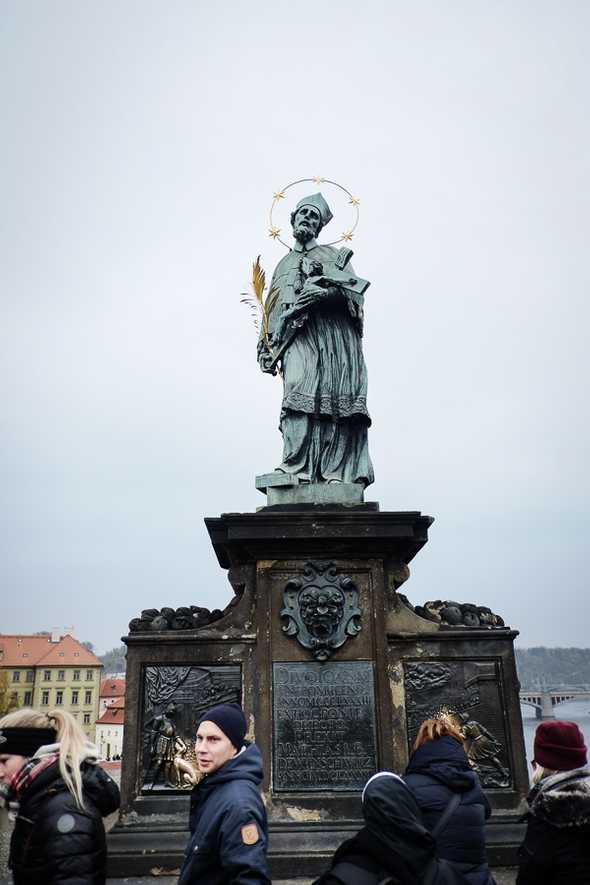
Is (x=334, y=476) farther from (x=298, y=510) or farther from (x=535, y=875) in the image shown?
(x=535, y=875)

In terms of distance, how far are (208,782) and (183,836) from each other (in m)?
3.60

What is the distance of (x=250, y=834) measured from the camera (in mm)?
2840

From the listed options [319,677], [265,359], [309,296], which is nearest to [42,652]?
[265,359]

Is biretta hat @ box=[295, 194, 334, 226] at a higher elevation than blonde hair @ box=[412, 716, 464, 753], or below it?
higher

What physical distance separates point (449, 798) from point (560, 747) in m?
0.58

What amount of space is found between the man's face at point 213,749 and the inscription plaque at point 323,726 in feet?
12.1

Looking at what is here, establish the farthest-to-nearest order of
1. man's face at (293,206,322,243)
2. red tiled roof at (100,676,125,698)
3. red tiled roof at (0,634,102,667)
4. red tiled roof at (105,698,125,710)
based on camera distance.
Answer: red tiled roof at (100,676,125,698) → red tiled roof at (0,634,102,667) → red tiled roof at (105,698,125,710) → man's face at (293,206,322,243)

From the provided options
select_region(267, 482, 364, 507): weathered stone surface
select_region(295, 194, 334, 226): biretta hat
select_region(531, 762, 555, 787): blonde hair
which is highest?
select_region(295, 194, 334, 226): biretta hat

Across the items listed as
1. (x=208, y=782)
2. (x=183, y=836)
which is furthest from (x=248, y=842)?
(x=183, y=836)

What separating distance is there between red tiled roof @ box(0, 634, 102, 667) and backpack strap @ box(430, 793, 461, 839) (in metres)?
58.0

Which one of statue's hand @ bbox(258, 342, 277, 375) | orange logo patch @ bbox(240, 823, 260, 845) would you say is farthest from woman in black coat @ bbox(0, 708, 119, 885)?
statue's hand @ bbox(258, 342, 277, 375)

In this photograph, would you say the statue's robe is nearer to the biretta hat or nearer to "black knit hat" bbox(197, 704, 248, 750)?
the biretta hat

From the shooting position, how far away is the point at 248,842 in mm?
2818

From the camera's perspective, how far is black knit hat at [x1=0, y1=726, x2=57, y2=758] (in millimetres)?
3457
